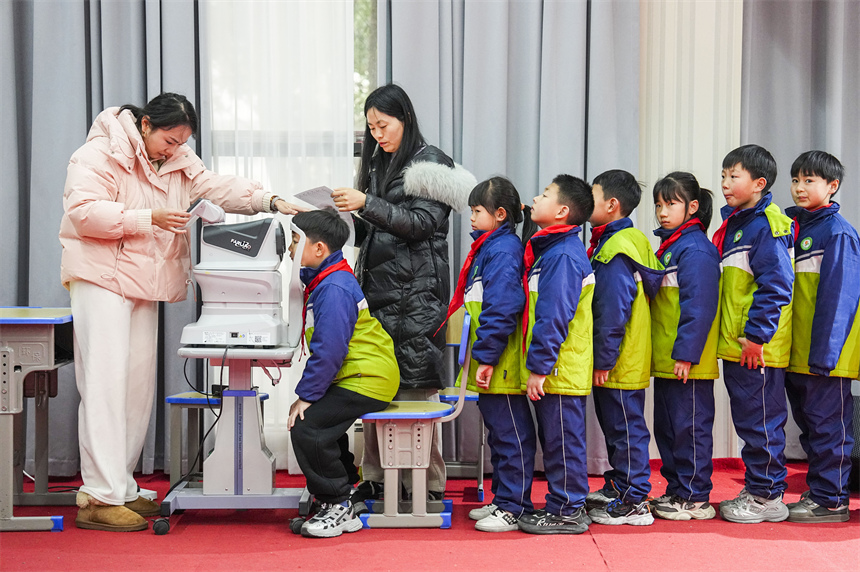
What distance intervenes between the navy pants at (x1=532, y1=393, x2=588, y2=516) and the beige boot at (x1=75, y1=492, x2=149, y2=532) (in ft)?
4.77

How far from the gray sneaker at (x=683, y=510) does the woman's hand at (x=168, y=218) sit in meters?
2.02

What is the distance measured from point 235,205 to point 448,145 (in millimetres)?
1046

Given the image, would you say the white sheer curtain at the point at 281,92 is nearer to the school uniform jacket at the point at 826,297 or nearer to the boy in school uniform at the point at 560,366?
the boy in school uniform at the point at 560,366

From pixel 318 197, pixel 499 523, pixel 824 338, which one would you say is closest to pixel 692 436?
pixel 824 338

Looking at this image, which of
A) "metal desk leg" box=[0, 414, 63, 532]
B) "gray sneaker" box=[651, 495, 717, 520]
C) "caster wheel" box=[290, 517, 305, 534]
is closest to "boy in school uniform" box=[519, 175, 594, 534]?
"gray sneaker" box=[651, 495, 717, 520]

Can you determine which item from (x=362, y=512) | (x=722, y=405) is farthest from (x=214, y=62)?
(x=722, y=405)

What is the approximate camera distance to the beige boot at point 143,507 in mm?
2688

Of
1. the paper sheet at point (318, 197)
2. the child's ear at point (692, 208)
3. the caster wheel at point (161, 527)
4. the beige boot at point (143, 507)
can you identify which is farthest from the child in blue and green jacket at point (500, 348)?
the beige boot at point (143, 507)

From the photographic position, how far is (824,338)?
2.60m

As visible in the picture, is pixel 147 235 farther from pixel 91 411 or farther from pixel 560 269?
pixel 560 269

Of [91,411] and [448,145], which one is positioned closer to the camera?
[91,411]

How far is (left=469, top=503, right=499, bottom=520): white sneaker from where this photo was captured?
2631 millimetres

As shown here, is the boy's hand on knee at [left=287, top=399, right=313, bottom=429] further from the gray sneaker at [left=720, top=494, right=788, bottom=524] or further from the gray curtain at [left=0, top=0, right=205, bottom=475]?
the gray sneaker at [left=720, top=494, right=788, bottom=524]

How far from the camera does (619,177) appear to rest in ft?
9.27
